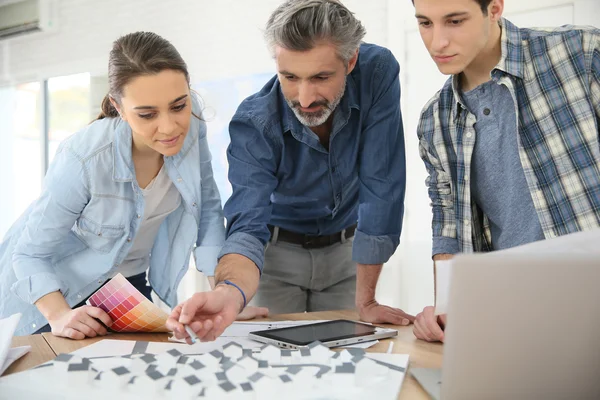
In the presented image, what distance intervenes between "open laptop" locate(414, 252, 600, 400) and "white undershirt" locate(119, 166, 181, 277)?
121 centimetres

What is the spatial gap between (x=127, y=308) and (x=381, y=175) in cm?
84

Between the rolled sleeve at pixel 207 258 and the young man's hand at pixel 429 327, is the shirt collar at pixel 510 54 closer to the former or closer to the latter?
the young man's hand at pixel 429 327

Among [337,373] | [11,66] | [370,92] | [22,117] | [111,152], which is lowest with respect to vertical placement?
[337,373]

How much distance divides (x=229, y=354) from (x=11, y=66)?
233 inches

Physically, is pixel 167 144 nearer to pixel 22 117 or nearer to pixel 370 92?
pixel 370 92

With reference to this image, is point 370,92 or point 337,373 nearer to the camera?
point 337,373

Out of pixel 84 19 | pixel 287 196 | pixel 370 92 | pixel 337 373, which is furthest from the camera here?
pixel 84 19

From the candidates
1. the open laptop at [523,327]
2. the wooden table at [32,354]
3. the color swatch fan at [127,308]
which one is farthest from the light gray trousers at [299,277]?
the open laptop at [523,327]

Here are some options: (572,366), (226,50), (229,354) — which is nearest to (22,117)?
(226,50)

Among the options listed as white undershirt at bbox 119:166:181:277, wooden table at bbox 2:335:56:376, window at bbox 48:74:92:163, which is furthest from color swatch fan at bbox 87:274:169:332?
window at bbox 48:74:92:163

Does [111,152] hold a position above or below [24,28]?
below

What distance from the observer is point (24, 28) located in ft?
18.1

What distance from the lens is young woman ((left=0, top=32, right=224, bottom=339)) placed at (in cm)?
150

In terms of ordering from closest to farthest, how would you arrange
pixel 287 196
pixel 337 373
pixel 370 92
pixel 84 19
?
pixel 337 373 → pixel 370 92 → pixel 287 196 → pixel 84 19
